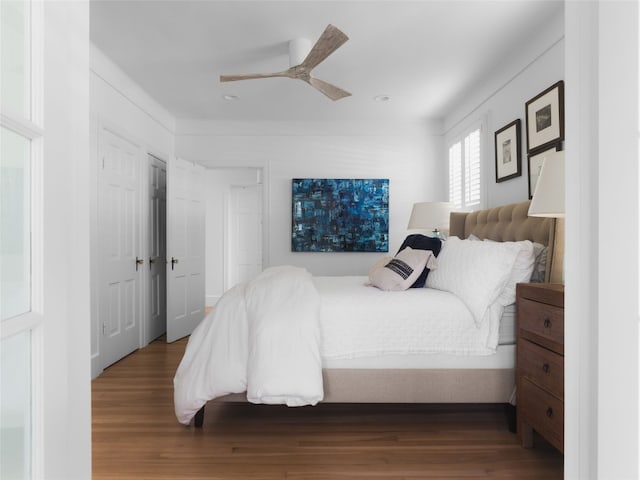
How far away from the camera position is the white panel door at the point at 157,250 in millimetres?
4840

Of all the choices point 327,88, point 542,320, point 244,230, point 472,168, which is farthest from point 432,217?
point 244,230

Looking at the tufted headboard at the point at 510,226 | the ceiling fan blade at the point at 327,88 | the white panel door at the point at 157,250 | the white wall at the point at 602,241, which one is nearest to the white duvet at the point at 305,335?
the tufted headboard at the point at 510,226

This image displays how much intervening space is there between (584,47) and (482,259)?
1748 mm

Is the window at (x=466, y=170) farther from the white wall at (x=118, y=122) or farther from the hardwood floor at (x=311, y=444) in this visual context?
the white wall at (x=118, y=122)

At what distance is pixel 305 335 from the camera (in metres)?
2.33

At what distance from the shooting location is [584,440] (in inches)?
34.9

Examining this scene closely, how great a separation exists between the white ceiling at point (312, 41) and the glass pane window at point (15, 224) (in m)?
2.61

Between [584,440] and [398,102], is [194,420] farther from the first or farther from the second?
[398,102]

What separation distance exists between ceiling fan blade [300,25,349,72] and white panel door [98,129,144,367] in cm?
186

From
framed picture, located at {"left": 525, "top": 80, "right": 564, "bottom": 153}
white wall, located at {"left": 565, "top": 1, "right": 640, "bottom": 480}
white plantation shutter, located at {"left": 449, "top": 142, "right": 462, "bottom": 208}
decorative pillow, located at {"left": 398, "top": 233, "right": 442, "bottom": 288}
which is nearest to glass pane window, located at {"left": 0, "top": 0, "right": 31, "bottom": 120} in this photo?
white wall, located at {"left": 565, "top": 1, "right": 640, "bottom": 480}

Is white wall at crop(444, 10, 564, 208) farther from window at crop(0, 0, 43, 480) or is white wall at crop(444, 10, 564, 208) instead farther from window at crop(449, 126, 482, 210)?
window at crop(0, 0, 43, 480)

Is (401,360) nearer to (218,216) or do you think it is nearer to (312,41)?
(312,41)

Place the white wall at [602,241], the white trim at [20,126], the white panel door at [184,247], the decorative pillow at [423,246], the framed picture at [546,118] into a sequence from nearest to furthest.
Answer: the white trim at [20,126] < the white wall at [602,241] < the decorative pillow at [423,246] < the framed picture at [546,118] < the white panel door at [184,247]

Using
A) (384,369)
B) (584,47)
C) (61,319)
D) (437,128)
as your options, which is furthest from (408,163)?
(61,319)
